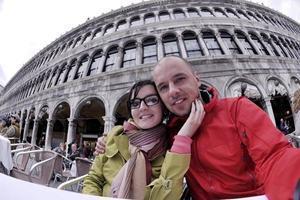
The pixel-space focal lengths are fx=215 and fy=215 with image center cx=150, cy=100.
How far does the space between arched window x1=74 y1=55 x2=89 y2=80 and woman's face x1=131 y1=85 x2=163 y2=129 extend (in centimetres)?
1655

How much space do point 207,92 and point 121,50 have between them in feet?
50.5

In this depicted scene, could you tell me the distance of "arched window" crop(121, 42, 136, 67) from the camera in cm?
1588

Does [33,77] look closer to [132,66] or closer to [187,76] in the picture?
[132,66]

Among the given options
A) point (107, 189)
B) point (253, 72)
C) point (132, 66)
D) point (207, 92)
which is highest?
point (132, 66)

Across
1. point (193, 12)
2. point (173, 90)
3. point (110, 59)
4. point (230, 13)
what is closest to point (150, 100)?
point (173, 90)

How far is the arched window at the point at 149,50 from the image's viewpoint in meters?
15.5

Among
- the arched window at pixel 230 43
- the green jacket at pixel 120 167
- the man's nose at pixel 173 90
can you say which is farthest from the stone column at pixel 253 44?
the green jacket at pixel 120 167

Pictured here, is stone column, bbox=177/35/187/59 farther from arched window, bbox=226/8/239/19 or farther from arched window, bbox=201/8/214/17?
arched window, bbox=226/8/239/19

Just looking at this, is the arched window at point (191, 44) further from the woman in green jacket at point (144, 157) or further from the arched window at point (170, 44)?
the woman in green jacket at point (144, 157)

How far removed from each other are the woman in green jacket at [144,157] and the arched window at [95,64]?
51.6 ft

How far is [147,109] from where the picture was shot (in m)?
1.69

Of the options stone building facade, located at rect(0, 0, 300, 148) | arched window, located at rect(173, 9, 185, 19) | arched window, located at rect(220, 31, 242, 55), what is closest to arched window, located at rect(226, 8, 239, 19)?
stone building facade, located at rect(0, 0, 300, 148)

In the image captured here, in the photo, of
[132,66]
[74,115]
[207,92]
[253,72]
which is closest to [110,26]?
[132,66]

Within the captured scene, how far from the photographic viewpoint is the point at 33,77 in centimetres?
2352
